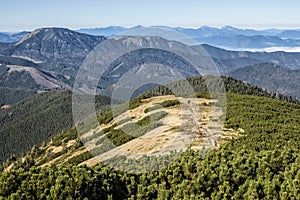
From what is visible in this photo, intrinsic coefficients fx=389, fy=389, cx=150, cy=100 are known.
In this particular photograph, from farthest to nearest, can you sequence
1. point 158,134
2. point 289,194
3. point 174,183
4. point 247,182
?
point 158,134, point 174,183, point 247,182, point 289,194

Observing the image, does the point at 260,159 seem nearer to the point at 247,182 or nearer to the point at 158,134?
the point at 247,182

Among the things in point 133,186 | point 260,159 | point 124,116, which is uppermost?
point 260,159

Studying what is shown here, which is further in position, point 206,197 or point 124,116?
point 124,116

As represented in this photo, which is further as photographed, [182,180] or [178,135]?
[178,135]

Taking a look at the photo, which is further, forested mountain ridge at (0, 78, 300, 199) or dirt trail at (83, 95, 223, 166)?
dirt trail at (83, 95, 223, 166)

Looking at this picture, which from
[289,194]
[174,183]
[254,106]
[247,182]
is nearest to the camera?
[289,194]

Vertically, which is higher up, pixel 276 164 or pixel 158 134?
pixel 276 164

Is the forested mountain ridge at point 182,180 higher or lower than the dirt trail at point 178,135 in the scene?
Result: higher

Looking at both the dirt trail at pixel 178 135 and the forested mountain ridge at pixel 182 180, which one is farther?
the dirt trail at pixel 178 135

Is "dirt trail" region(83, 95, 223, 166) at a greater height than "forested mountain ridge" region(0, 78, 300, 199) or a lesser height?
lesser

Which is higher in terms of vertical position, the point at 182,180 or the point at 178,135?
the point at 182,180

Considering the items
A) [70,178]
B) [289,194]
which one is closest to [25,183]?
[70,178]
